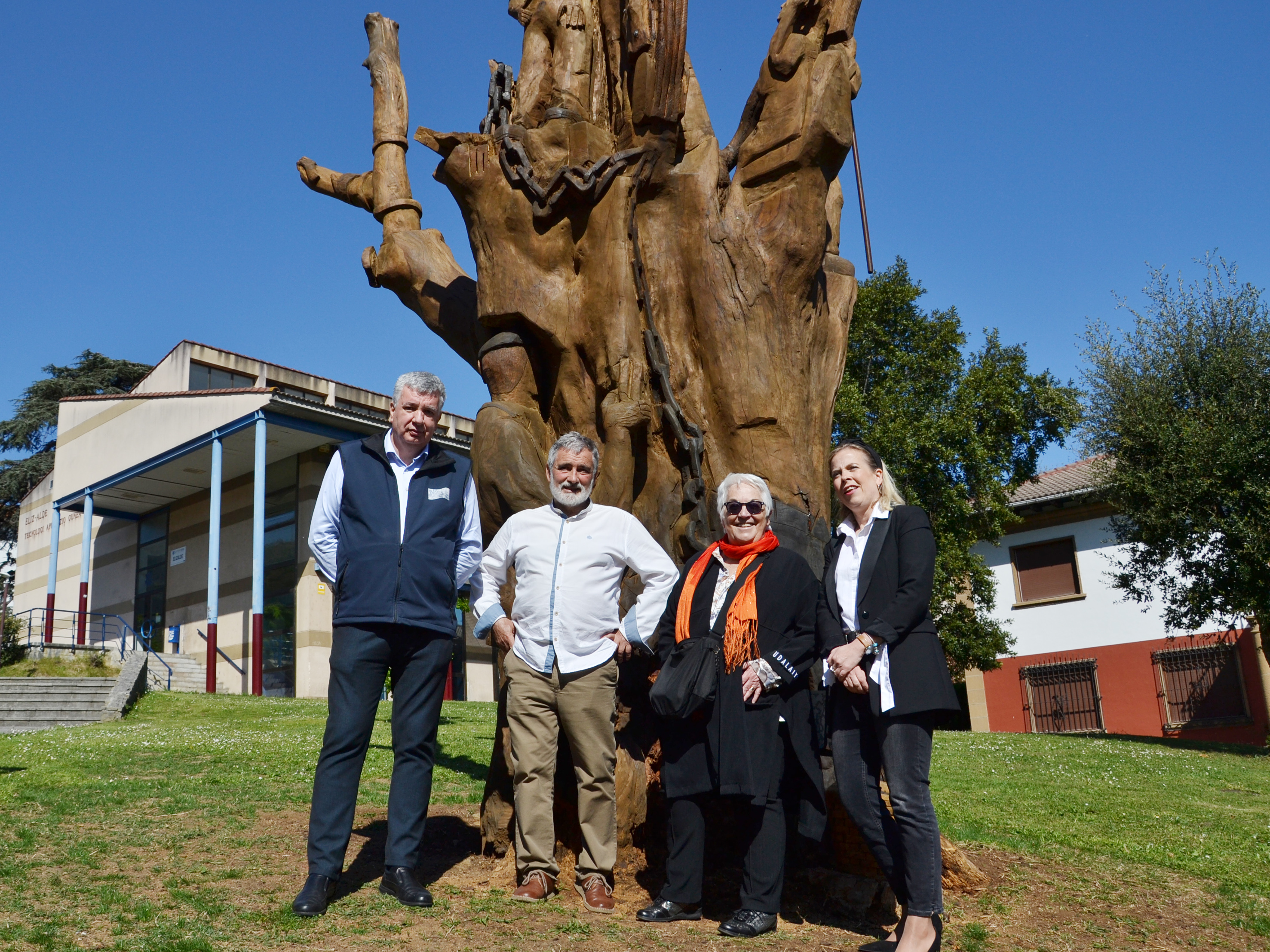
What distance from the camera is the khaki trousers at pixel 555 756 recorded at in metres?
4.18

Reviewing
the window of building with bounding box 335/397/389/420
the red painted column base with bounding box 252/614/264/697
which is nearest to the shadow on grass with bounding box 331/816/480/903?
the red painted column base with bounding box 252/614/264/697

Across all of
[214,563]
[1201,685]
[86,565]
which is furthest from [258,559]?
[1201,685]

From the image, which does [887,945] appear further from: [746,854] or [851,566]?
[851,566]

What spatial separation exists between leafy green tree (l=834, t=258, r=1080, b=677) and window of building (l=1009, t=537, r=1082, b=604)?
189 centimetres

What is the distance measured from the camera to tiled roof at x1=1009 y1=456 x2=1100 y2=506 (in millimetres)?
23547

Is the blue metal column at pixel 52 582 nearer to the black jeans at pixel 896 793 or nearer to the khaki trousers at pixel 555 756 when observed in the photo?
the khaki trousers at pixel 555 756

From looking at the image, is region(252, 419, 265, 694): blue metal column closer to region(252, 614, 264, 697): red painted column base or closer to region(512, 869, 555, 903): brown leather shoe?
region(252, 614, 264, 697): red painted column base

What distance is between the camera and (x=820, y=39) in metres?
6.03

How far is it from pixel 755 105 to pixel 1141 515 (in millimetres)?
11667

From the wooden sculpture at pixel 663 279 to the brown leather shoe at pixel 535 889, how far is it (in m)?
1.80

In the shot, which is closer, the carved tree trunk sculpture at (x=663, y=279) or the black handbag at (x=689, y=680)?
the black handbag at (x=689, y=680)

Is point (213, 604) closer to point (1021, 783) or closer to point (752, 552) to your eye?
point (1021, 783)

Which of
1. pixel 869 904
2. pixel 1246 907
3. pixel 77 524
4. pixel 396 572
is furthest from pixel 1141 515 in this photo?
pixel 77 524

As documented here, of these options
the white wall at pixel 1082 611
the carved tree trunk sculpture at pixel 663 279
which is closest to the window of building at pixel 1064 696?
the white wall at pixel 1082 611
